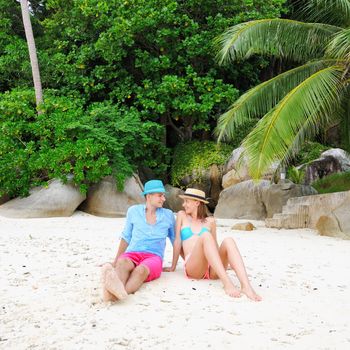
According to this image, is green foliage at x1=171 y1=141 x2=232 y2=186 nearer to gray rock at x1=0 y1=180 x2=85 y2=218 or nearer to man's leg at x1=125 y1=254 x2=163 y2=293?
gray rock at x1=0 y1=180 x2=85 y2=218

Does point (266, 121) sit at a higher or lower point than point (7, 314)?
higher

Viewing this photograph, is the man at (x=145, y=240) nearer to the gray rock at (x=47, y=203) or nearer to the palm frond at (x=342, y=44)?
the palm frond at (x=342, y=44)

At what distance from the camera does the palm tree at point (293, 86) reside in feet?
24.2

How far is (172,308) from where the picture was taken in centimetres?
382

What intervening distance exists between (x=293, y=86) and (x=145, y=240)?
17.6 feet

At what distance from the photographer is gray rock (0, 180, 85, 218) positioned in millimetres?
10695

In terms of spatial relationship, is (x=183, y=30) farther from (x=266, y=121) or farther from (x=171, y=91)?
(x=266, y=121)

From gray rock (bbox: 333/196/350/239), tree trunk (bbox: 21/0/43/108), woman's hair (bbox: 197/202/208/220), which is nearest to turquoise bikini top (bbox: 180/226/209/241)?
woman's hair (bbox: 197/202/208/220)

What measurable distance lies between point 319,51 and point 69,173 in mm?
5971

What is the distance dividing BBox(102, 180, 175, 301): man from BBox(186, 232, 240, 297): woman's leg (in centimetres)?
30

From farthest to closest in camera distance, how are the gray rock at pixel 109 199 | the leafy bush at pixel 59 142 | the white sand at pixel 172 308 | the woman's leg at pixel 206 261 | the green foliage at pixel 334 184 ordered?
the gray rock at pixel 109 199, the leafy bush at pixel 59 142, the green foliage at pixel 334 184, the woman's leg at pixel 206 261, the white sand at pixel 172 308

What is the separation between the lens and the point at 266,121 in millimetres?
7672

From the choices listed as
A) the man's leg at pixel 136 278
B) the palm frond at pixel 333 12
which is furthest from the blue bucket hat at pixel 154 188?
the palm frond at pixel 333 12

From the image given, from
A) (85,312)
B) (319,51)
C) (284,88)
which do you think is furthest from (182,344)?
(319,51)
